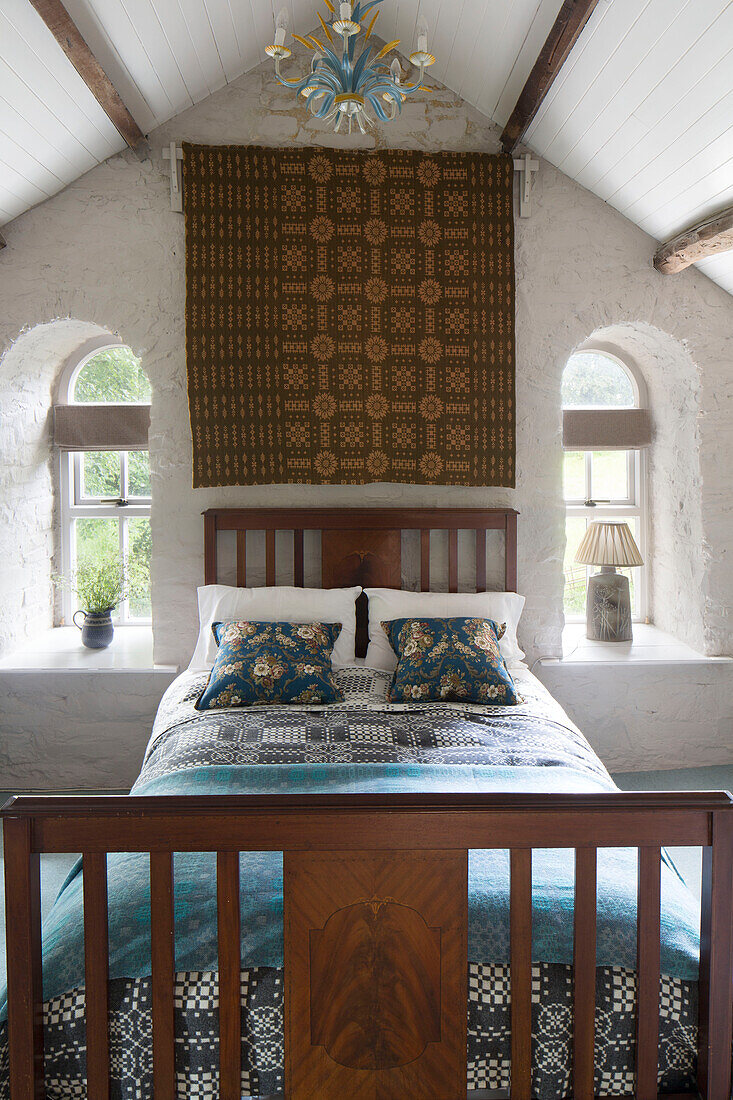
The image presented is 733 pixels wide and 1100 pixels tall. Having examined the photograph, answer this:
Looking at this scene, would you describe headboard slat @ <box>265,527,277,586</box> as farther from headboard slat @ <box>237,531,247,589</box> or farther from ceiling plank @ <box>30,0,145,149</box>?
ceiling plank @ <box>30,0,145,149</box>

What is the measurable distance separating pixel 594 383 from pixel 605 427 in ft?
0.85

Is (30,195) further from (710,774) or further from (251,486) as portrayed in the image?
(710,774)

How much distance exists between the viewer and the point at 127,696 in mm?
3588

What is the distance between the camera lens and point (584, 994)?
1.41m

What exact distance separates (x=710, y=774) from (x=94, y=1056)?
308cm

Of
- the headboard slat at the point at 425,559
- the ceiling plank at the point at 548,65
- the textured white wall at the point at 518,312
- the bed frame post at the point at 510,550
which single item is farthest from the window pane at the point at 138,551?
the ceiling plank at the point at 548,65

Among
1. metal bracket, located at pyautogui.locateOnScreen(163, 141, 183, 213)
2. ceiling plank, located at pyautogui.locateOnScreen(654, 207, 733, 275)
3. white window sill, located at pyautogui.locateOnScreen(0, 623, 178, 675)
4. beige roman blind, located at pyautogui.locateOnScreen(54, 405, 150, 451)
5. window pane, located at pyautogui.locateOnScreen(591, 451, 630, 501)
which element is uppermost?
metal bracket, located at pyautogui.locateOnScreen(163, 141, 183, 213)

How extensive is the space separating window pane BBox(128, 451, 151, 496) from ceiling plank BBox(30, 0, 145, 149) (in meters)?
1.51

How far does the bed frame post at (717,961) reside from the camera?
4.49 ft

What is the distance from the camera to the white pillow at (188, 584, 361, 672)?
3.31 metres

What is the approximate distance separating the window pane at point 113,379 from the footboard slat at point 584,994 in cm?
350

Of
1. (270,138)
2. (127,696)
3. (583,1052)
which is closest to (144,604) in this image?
(127,696)

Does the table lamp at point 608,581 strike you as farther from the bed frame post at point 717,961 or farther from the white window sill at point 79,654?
the bed frame post at point 717,961

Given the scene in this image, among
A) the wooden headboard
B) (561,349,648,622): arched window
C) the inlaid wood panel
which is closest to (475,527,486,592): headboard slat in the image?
the wooden headboard
